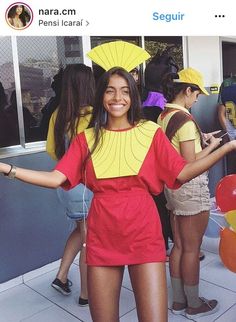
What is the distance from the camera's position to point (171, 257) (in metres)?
2.23

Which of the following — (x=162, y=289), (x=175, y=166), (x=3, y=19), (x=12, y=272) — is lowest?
(x=12, y=272)

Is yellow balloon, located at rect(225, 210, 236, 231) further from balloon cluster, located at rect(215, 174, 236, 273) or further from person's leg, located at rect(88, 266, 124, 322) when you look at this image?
person's leg, located at rect(88, 266, 124, 322)

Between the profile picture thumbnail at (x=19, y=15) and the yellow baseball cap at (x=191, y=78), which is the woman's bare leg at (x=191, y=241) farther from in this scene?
the profile picture thumbnail at (x=19, y=15)

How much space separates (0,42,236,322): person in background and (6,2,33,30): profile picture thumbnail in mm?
364

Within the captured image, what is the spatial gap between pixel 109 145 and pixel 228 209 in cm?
69

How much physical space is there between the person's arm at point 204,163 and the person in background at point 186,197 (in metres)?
0.48

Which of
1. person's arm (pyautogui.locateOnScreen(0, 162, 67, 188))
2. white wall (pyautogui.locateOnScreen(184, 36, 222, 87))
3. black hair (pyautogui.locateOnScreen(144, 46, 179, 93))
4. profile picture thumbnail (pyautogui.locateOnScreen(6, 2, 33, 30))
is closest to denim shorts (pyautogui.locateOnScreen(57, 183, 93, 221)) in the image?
person's arm (pyautogui.locateOnScreen(0, 162, 67, 188))

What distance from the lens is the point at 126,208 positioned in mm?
1453

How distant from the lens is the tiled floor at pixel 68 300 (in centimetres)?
231

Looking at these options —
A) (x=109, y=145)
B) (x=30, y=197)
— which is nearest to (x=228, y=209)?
(x=109, y=145)

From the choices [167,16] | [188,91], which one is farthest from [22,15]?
[188,91]

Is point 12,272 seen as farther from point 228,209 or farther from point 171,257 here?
point 228,209

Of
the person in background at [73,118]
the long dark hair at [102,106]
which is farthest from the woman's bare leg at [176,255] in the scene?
the long dark hair at [102,106]

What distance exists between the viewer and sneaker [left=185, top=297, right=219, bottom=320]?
2223mm
